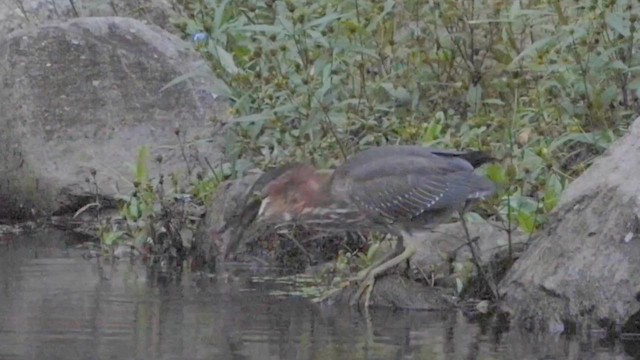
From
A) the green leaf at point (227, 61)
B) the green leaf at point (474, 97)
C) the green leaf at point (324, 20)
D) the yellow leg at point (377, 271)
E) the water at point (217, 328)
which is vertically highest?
the green leaf at point (324, 20)

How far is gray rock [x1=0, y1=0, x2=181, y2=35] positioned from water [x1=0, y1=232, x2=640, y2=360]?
5006 mm

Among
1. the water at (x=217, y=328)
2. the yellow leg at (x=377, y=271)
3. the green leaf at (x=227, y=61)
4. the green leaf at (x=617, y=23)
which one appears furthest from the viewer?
the green leaf at (x=227, y=61)

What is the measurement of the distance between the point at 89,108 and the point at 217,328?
4.59 m

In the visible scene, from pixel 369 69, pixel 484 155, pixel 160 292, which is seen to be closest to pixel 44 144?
pixel 369 69

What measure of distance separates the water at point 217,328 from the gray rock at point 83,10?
16.4ft

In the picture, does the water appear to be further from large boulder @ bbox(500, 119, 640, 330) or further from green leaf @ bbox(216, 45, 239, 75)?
green leaf @ bbox(216, 45, 239, 75)

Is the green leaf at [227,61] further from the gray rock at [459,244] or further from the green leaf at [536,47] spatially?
the gray rock at [459,244]

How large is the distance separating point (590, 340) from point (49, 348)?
220cm

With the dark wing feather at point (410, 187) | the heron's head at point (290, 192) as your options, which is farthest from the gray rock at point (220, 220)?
the dark wing feather at point (410, 187)

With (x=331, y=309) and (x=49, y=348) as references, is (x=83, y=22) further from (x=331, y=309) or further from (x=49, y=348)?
(x=49, y=348)

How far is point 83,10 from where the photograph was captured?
13.5m

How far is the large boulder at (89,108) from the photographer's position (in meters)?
10.9

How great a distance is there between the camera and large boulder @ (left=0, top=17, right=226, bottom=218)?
10.9m

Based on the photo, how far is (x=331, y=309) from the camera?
7.71 meters
